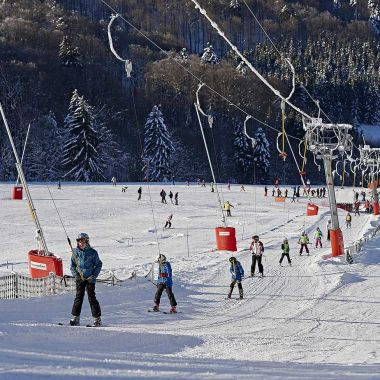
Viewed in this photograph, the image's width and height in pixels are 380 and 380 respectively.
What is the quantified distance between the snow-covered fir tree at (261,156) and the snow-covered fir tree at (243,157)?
1079 millimetres

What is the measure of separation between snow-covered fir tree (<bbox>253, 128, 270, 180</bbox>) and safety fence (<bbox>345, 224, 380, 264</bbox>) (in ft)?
182

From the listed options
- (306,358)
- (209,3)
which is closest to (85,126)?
(306,358)

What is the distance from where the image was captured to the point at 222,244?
27047 millimetres

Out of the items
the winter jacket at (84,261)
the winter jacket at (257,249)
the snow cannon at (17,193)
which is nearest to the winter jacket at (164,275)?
the winter jacket at (84,261)

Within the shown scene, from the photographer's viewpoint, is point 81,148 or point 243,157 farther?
point 243,157

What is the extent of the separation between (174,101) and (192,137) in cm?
789

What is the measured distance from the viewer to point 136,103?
103188mm

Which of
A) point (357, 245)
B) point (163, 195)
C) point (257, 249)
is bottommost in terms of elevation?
point (357, 245)

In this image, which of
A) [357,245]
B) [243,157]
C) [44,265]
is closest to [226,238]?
[357,245]

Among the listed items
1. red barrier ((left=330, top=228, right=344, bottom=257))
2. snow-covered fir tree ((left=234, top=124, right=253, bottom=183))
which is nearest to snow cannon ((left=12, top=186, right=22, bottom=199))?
red barrier ((left=330, top=228, right=344, bottom=257))

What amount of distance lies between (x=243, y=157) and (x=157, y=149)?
1508 cm

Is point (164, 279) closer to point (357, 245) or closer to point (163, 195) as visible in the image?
point (357, 245)

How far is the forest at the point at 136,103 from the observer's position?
82.4 meters

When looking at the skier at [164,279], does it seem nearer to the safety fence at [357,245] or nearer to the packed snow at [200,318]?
the packed snow at [200,318]
